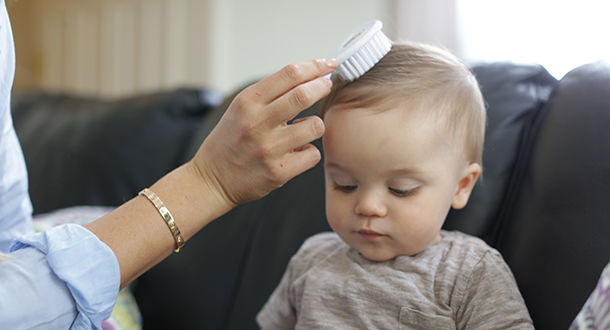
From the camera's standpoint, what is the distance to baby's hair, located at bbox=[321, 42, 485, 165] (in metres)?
0.73

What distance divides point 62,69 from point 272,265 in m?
2.73

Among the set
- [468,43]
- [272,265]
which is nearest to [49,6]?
[468,43]

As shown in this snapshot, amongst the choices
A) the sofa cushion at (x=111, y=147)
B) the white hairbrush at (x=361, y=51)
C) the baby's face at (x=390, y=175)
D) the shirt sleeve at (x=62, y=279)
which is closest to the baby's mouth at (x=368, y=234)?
the baby's face at (x=390, y=175)

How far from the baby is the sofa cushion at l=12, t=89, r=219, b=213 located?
995mm

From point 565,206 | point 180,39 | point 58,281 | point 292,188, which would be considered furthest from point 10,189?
point 180,39

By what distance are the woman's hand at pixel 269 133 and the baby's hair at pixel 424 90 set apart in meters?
0.07

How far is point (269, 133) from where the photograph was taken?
677 millimetres

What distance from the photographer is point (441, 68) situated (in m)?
0.77

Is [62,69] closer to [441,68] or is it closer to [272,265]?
[272,265]

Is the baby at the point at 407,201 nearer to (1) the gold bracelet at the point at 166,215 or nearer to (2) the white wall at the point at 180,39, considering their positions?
(1) the gold bracelet at the point at 166,215

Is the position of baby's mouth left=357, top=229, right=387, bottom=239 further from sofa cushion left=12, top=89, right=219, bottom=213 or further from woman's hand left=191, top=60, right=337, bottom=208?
sofa cushion left=12, top=89, right=219, bottom=213

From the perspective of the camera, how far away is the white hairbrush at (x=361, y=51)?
2.32ft

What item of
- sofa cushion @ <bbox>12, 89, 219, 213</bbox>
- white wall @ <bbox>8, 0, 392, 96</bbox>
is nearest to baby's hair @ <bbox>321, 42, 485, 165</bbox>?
sofa cushion @ <bbox>12, 89, 219, 213</bbox>

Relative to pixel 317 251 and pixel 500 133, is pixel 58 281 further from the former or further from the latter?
pixel 500 133
